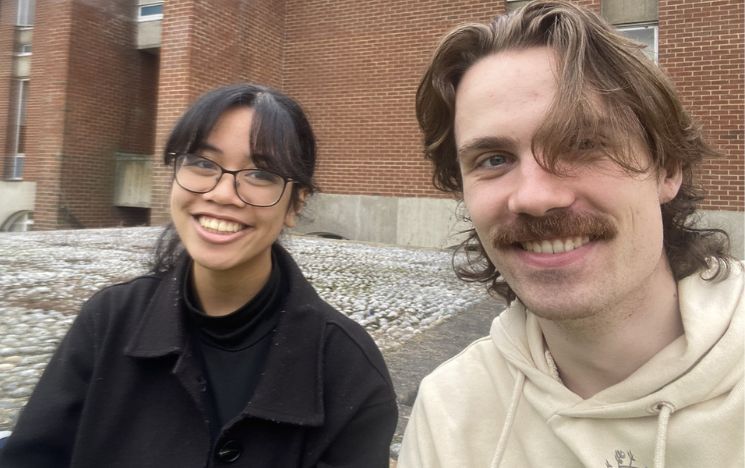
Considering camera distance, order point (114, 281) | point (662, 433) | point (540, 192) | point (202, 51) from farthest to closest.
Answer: point (202, 51)
point (114, 281)
point (540, 192)
point (662, 433)

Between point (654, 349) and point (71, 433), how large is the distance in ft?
4.82

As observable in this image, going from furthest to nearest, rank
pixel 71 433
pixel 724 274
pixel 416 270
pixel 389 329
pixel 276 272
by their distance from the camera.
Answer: pixel 416 270
pixel 389 329
pixel 276 272
pixel 71 433
pixel 724 274

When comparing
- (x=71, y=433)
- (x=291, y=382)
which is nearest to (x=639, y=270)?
(x=291, y=382)

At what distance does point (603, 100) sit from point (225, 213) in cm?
105

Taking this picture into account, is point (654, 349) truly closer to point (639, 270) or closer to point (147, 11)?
point (639, 270)

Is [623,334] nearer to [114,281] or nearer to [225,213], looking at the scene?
[225,213]

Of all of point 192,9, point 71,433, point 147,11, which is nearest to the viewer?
point 71,433

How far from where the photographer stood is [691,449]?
1009 millimetres

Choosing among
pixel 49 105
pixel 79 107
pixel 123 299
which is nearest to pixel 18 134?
pixel 49 105

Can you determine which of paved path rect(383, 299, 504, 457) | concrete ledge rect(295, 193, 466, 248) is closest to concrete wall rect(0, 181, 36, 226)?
concrete ledge rect(295, 193, 466, 248)

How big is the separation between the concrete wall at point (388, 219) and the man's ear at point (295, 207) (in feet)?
22.5

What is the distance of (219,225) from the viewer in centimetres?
156

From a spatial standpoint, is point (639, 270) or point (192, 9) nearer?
point (639, 270)

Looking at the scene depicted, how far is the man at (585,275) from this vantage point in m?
1.07
